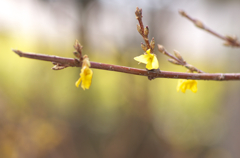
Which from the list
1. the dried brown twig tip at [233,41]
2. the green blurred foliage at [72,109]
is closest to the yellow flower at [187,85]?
the dried brown twig tip at [233,41]

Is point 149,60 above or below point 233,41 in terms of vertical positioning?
below

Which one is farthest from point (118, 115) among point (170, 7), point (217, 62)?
point (217, 62)

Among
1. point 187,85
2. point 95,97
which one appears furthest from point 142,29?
point 95,97

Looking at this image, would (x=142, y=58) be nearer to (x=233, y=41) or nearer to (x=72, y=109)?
(x=233, y=41)

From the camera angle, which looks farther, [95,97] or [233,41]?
[95,97]

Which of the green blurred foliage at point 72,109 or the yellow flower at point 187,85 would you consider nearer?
the yellow flower at point 187,85

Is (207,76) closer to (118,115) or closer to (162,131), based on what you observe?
(118,115)

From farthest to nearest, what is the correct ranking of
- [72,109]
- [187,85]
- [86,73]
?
1. [72,109]
2. [187,85]
3. [86,73]

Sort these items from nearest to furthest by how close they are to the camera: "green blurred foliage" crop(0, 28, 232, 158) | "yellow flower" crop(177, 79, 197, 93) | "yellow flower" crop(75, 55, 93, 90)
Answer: "yellow flower" crop(75, 55, 93, 90) → "yellow flower" crop(177, 79, 197, 93) → "green blurred foliage" crop(0, 28, 232, 158)

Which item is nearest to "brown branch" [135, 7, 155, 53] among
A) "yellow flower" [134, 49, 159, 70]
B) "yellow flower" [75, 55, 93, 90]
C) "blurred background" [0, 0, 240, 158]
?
"yellow flower" [134, 49, 159, 70]

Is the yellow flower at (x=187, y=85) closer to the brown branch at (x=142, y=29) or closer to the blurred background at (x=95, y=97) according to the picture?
the brown branch at (x=142, y=29)

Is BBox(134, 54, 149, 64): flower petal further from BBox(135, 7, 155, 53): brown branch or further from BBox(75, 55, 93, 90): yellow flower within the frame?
BBox(75, 55, 93, 90): yellow flower
